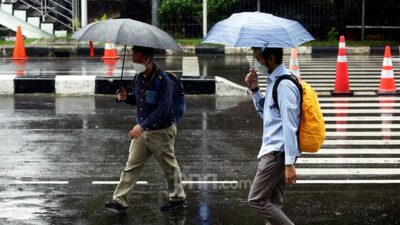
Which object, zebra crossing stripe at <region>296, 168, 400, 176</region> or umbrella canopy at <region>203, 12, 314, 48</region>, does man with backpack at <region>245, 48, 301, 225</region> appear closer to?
umbrella canopy at <region>203, 12, 314, 48</region>

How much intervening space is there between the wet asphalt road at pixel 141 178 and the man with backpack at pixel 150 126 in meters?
0.16

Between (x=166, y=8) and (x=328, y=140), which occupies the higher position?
(x=166, y=8)

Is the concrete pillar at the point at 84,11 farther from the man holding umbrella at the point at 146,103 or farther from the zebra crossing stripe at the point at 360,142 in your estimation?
the man holding umbrella at the point at 146,103

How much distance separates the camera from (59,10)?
2319cm

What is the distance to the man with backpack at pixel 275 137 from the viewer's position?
18.0 ft

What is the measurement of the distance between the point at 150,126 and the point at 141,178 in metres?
1.45

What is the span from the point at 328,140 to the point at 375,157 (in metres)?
1.05

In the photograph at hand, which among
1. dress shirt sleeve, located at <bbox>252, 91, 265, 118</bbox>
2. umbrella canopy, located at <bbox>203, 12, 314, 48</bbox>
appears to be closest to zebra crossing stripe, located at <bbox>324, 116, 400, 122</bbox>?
dress shirt sleeve, located at <bbox>252, 91, 265, 118</bbox>

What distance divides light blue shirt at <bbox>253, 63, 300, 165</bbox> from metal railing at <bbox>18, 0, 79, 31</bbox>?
1724cm

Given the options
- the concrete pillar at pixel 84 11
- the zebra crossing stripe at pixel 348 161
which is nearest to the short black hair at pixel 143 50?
the zebra crossing stripe at pixel 348 161

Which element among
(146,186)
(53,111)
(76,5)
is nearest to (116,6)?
(76,5)

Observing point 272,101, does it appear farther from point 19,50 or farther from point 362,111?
point 19,50

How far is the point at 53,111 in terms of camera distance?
12.2m

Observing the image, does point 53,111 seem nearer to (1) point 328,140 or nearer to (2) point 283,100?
(1) point 328,140
